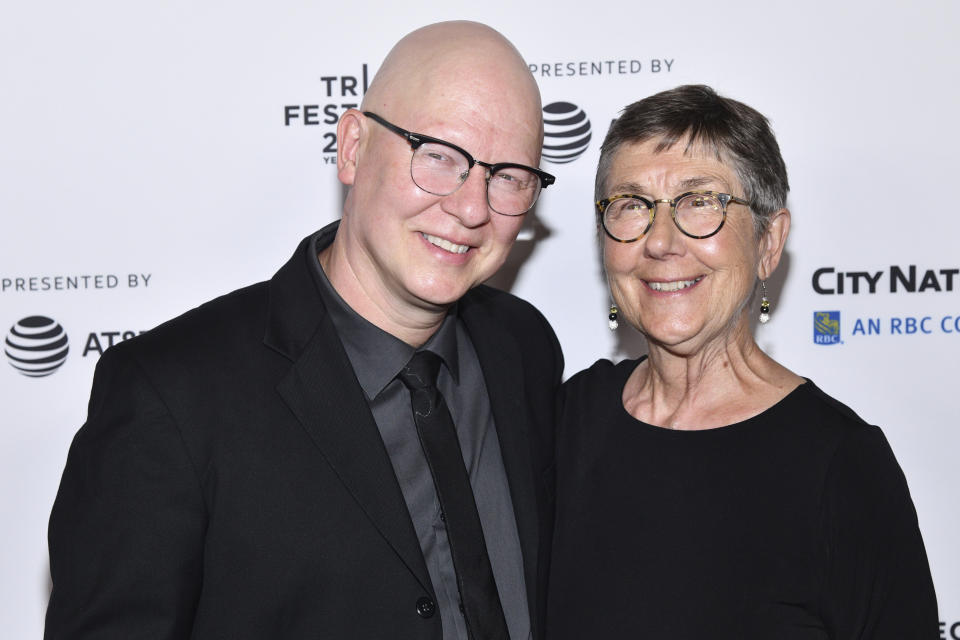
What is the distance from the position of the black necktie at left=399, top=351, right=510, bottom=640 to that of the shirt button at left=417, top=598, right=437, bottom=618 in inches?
3.5

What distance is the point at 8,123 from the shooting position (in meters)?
2.61

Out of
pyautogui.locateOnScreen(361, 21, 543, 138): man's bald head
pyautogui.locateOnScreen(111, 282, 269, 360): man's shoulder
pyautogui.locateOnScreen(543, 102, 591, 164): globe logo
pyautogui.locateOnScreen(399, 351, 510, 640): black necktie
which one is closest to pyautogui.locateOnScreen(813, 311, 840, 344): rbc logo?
pyautogui.locateOnScreen(543, 102, 591, 164): globe logo

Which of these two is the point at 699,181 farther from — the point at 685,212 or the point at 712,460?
the point at 712,460

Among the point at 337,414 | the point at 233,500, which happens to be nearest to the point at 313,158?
the point at 337,414

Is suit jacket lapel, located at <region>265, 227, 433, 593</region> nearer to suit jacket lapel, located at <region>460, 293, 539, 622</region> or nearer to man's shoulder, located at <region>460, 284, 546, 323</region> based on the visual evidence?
suit jacket lapel, located at <region>460, 293, 539, 622</region>

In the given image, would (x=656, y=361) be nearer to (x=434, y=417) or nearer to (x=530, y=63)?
(x=434, y=417)

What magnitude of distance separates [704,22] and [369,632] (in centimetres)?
195

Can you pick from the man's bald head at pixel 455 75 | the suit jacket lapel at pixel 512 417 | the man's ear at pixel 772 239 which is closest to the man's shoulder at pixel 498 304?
the suit jacket lapel at pixel 512 417

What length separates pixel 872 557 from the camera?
1.67m

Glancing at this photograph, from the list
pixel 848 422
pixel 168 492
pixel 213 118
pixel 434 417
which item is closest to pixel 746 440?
pixel 848 422

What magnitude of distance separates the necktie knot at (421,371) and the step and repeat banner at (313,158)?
887 millimetres

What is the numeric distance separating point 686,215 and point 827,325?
3.53 ft

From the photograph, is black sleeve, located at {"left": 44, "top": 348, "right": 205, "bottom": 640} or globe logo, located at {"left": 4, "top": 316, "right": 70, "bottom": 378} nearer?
black sleeve, located at {"left": 44, "top": 348, "right": 205, "bottom": 640}

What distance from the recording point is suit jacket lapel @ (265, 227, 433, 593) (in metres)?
1.65
